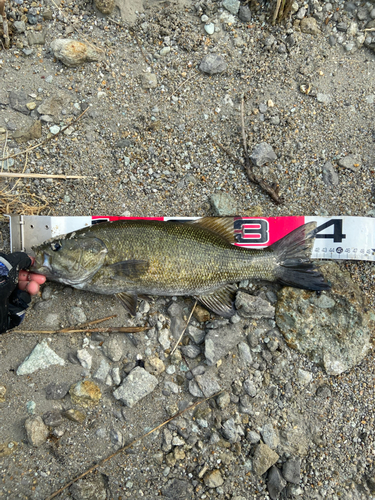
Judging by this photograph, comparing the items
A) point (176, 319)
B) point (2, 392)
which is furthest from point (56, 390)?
point (176, 319)

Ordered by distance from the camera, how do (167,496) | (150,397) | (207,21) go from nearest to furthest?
1. (167,496)
2. (150,397)
3. (207,21)

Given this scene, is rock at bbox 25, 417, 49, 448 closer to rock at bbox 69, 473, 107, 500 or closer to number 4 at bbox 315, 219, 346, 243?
rock at bbox 69, 473, 107, 500

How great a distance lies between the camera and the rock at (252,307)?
3.37 metres

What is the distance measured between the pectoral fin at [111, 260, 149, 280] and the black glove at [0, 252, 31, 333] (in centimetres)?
86

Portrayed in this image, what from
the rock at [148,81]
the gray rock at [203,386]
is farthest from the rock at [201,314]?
the rock at [148,81]

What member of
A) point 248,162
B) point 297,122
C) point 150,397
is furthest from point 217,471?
point 297,122

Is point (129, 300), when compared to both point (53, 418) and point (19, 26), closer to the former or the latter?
point (53, 418)

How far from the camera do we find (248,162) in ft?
11.7

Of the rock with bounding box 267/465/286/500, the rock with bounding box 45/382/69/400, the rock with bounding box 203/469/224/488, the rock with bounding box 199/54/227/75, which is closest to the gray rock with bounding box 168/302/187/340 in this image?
the rock with bounding box 45/382/69/400

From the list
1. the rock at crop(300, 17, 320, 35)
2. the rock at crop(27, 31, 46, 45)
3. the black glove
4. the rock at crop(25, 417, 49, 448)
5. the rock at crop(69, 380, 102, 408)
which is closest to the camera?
the black glove

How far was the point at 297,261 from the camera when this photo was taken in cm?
330

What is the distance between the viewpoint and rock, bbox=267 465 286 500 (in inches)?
121

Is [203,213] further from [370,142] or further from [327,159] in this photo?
[370,142]

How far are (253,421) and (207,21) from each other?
432cm
